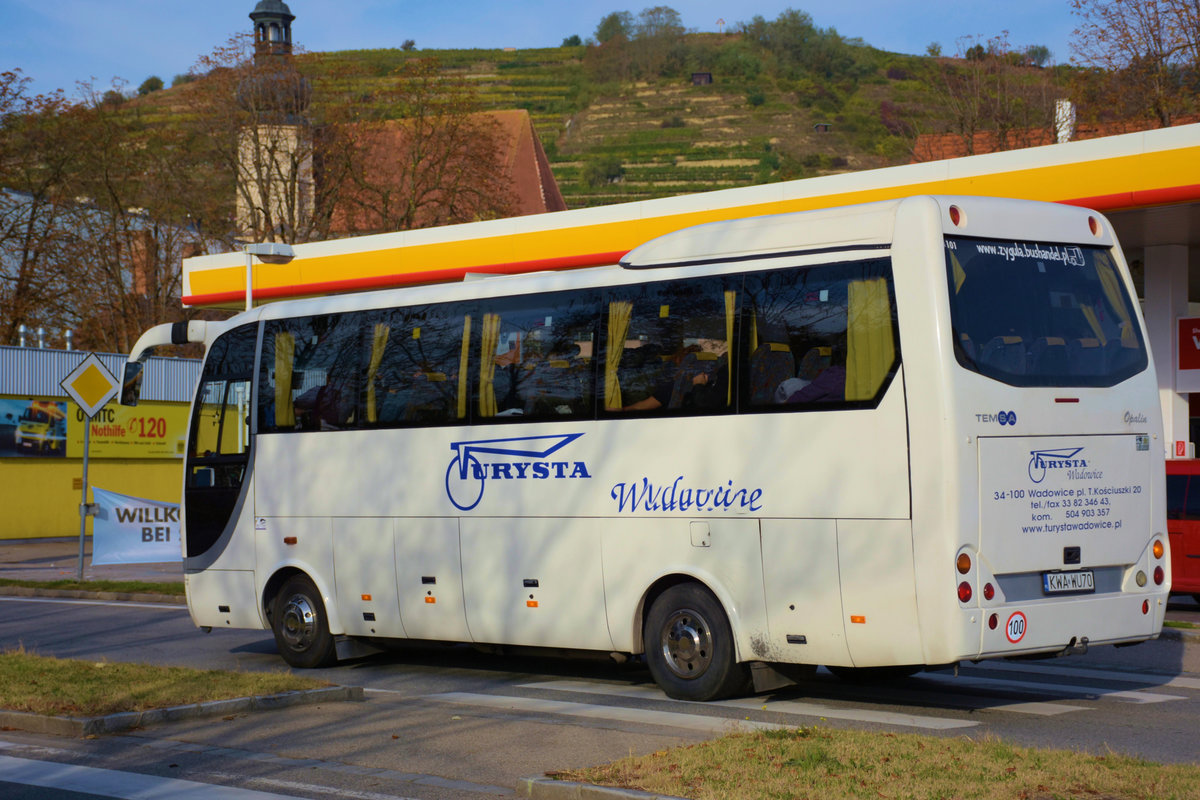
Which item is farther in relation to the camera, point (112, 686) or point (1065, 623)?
point (112, 686)

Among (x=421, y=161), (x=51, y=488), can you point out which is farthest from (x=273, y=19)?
(x=51, y=488)

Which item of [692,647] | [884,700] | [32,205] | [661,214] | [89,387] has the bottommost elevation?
[884,700]

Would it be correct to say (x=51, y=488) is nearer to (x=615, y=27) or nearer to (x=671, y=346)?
(x=671, y=346)

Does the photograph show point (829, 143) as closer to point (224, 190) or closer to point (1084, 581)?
point (224, 190)

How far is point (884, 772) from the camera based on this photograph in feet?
22.5

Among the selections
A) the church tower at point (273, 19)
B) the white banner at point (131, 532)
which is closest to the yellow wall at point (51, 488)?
the white banner at point (131, 532)

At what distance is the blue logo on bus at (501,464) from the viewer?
11141 mm

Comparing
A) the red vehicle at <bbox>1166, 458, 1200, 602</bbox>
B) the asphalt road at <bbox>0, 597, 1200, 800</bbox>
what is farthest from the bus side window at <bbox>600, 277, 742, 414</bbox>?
the red vehicle at <bbox>1166, 458, 1200, 602</bbox>

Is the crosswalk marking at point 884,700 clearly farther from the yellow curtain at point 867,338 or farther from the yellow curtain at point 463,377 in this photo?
the yellow curtain at point 463,377

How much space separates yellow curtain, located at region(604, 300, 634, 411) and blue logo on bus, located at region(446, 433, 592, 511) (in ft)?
1.35

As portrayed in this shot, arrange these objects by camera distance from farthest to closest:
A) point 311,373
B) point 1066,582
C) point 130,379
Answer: point 130,379, point 311,373, point 1066,582

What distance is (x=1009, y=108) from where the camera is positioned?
58812 millimetres

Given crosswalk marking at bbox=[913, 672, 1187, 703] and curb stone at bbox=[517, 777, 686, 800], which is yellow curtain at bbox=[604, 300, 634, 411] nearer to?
crosswalk marking at bbox=[913, 672, 1187, 703]

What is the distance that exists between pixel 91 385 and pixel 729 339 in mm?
14497
